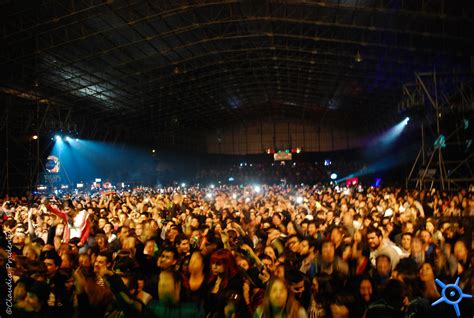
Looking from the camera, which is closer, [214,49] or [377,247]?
[377,247]

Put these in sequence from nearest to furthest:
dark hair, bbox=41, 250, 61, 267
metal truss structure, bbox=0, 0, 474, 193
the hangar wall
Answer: dark hair, bbox=41, 250, 61, 267
metal truss structure, bbox=0, 0, 474, 193
the hangar wall

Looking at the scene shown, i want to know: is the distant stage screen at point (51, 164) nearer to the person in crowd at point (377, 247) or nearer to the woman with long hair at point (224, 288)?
the person in crowd at point (377, 247)

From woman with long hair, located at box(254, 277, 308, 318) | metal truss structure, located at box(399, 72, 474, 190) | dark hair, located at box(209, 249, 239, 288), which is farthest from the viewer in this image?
metal truss structure, located at box(399, 72, 474, 190)

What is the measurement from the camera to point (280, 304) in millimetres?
2977

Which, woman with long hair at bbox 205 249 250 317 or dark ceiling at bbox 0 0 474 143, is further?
dark ceiling at bbox 0 0 474 143

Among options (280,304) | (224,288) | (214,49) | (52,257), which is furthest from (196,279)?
(214,49)

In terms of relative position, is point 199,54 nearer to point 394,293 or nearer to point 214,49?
point 214,49

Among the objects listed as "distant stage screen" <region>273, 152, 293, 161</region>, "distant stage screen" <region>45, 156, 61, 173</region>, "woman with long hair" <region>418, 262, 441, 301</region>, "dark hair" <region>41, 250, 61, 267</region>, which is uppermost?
"distant stage screen" <region>273, 152, 293, 161</region>

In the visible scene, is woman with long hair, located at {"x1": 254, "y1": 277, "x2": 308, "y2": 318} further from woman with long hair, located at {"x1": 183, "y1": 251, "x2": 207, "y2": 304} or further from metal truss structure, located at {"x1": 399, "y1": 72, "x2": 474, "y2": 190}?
metal truss structure, located at {"x1": 399, "y1": 72, "x2": 474, "y2": 190}

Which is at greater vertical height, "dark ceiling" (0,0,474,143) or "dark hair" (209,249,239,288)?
"dark ceiling" (0,0,474,143)

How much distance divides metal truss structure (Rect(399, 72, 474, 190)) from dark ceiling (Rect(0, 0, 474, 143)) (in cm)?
104

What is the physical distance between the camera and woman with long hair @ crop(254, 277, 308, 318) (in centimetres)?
298

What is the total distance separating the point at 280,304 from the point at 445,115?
739 inches

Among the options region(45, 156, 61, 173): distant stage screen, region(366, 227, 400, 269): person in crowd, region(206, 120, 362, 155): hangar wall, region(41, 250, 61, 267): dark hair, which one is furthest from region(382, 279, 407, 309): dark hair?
region(206, 120, 362, 155): hangar wall
